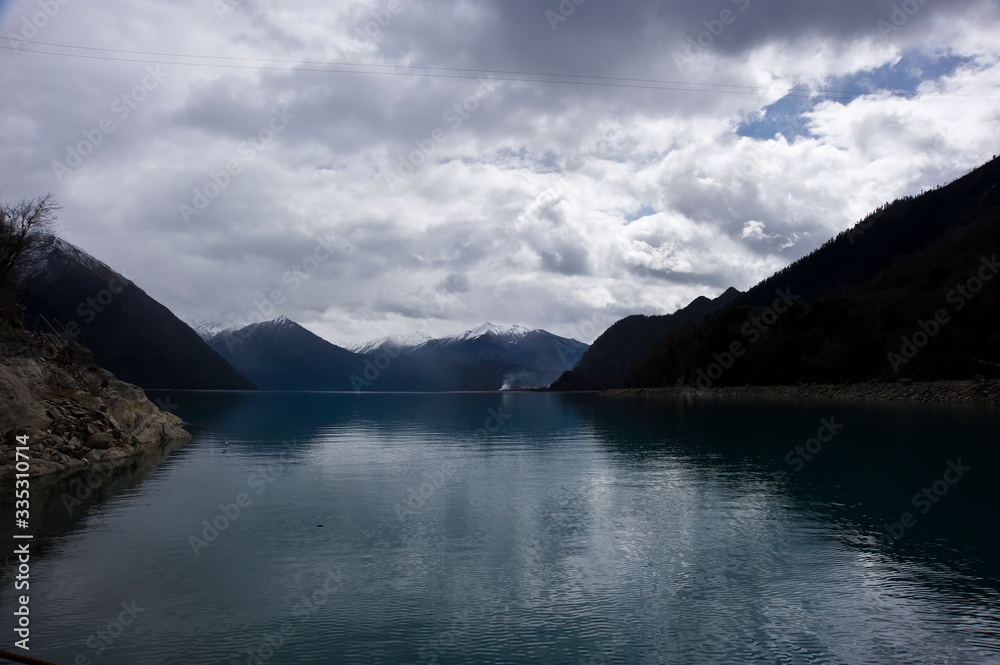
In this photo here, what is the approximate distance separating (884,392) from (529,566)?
3428 inches

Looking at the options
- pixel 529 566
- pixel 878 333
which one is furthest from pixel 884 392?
pixel 529 566

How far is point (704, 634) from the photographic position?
10812 mm

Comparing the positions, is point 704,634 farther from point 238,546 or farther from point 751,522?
point 238,546

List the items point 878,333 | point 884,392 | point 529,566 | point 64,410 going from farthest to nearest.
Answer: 1. point 878,333
2. point 884,392
3. point 64,410
4. point 529,566

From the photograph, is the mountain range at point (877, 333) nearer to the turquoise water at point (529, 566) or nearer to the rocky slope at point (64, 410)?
the turquoise water at point (529, 566)

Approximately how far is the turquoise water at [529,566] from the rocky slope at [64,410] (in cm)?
391

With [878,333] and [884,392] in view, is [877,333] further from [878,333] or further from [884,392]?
[884,392]

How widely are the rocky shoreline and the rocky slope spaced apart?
3074 inches

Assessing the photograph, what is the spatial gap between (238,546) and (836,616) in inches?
569

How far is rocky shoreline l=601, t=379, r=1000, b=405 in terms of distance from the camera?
66.9 metres

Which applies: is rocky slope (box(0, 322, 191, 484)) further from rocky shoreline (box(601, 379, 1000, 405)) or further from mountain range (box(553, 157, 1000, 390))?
mountain range (box(553, 157, 1000, 390))

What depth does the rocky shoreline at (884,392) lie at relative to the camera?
66.9 metres

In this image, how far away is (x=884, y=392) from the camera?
84312mm

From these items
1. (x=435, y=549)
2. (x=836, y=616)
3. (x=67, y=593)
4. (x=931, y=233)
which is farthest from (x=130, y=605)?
(x=931, y=233)
